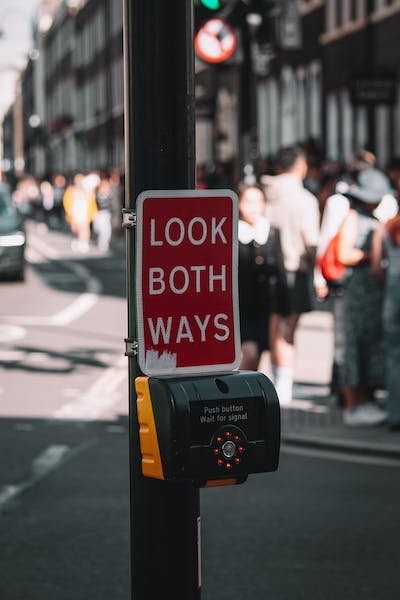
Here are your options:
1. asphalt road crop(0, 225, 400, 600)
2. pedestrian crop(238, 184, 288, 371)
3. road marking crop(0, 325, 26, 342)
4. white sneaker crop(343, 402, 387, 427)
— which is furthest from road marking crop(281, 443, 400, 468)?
road marking crop(0, 325, 26, 342)

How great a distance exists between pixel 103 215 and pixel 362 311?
2573 cm

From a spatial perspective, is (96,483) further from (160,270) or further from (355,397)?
(160,270)

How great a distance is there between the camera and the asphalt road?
6430mm

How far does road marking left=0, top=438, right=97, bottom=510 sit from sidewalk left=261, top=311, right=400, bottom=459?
4.35 ft

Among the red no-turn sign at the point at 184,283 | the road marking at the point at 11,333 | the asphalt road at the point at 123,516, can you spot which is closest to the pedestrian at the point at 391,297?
the asphalt road at the point at 123,516

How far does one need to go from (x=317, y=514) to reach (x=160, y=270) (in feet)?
13.2

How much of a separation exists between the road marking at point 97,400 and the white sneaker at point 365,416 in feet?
5.70

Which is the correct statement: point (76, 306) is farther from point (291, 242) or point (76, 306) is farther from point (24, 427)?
point (24, 427)

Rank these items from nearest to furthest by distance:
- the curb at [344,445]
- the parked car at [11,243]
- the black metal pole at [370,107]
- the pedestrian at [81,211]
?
1. the curb at [344,445]
2. the black metal pole at [370,107]
3. the parked car at [11,243]
4. the pedestrian at [81,211]

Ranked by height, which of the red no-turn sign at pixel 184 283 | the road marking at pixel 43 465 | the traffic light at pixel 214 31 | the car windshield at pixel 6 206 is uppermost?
the traffic light at pixel 214 31

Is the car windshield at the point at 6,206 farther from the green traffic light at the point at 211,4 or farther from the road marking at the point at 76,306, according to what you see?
the green traffic light at the point at 211,4

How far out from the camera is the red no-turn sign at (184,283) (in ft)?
12.9

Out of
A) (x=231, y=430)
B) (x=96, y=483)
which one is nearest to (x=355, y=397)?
(x=96, y=483)

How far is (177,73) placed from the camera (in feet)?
13.0
